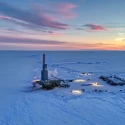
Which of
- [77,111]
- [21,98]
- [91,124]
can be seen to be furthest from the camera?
[21,98]

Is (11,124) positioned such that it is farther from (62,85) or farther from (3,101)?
(62,85)

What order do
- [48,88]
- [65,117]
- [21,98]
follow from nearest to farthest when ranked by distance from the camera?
[65,117] → [21,98] → [48,88]

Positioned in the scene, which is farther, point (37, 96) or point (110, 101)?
point (37, 96)

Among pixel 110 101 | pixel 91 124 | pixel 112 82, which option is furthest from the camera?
pixel 112 82

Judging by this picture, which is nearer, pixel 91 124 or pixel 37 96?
pixel 91 124

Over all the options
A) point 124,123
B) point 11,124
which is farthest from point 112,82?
point 11,124

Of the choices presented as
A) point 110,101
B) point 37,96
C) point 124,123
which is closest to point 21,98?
point 37,96

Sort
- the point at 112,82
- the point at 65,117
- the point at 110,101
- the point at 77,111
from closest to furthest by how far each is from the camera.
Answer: the point at 65,117 → the point at 77,111 → the point at 110,101 → the point at 112,82

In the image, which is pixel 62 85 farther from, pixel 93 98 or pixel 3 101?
pixel 3 101
